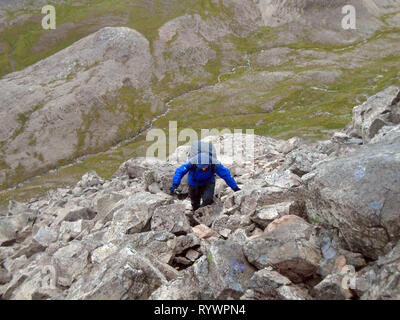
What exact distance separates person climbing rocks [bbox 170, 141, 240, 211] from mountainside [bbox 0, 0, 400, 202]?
6032 cm

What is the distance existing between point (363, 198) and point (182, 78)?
16295 centimetres

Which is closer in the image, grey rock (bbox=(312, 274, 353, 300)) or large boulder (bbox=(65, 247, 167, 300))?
grey rock (bbox=(312, 274, 353, 300))

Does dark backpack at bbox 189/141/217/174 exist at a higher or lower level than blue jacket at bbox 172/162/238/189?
higher

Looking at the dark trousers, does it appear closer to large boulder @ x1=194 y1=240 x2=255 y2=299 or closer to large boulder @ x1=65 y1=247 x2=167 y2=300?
large boulder @ x1=194 y1=240 x2=255 y2=299

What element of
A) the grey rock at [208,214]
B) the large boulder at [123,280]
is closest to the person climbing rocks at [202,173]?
the grey rock at [208,214]

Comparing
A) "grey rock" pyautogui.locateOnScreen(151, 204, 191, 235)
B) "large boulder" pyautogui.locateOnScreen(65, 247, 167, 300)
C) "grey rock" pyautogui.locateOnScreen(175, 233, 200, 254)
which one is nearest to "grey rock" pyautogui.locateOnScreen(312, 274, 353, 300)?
"large boulder" pyautogui.locateOnScreen(65, 247, 167, 300)

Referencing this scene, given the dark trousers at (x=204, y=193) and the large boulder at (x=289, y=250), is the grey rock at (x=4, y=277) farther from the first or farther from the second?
the large boulder at (x=289, y=250)

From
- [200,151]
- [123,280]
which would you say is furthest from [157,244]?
[200,151]

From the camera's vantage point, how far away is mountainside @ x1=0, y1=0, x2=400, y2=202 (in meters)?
113

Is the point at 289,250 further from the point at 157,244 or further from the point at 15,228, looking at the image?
the point at 15,228

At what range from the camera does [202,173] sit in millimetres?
15977

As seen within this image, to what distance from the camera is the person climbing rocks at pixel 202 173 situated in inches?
607

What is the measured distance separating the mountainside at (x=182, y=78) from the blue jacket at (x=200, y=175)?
60.5 meters
